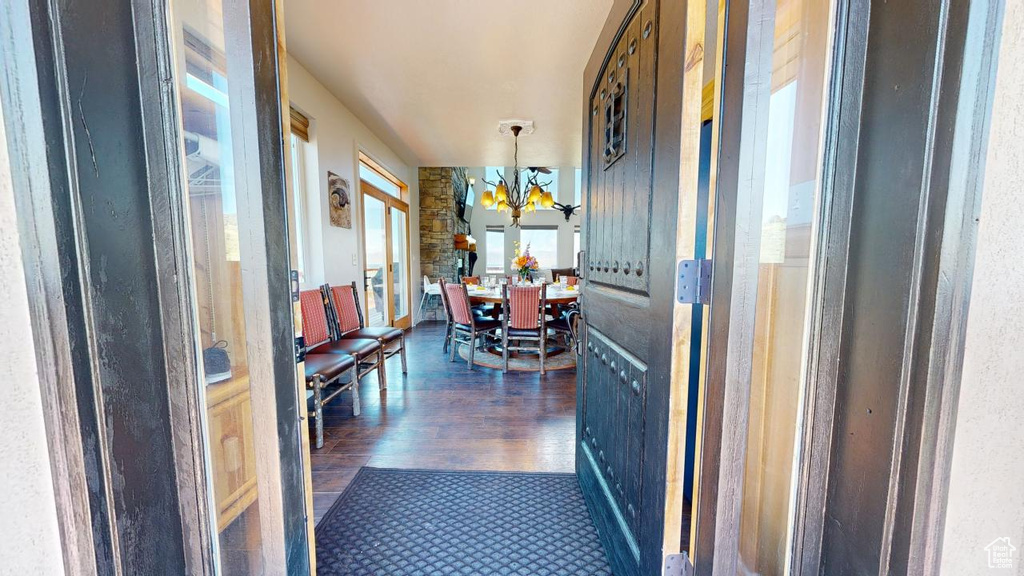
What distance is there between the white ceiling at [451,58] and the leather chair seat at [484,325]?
7.55 ft

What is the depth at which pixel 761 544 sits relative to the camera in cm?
76

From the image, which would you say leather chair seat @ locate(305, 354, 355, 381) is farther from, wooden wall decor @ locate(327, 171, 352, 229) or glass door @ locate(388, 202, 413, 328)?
glass door @ locate(388, 202, 413, 328)

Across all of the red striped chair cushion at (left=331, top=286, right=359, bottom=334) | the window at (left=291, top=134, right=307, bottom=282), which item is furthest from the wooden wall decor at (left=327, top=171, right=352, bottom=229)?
the red striped chair cushion at (left=331, top=286, right=359, bottom=334)

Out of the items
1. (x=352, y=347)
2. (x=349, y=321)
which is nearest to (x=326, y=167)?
(x=349, y=321)

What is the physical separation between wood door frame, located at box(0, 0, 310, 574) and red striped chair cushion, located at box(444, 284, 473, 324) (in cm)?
278

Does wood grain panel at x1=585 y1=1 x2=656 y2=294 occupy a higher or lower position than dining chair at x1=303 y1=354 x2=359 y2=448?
higher

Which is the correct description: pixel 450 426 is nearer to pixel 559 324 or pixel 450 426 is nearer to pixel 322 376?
pixel 322 376

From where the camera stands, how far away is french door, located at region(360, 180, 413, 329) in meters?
4.29

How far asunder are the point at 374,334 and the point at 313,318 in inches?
20.4

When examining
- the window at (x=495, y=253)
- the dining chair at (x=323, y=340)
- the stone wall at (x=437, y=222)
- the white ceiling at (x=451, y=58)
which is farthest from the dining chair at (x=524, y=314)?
the window at (x=495, y=253)

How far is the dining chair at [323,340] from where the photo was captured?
8.11ft

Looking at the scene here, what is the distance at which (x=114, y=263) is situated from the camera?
54cm

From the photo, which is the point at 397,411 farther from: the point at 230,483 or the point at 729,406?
the point at 729,406

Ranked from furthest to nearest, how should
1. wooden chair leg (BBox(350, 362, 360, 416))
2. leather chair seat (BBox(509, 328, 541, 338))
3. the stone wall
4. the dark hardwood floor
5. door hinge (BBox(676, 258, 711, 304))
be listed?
1. the stone wall
2. leather chair seat (BBox(509, 328, 541, 338))
3. wooden chair leg (BBox(350, 362, 360, 416))
4. the dark hardwood floor
5. door hinge (BBox(676, 258, 711, 304))
